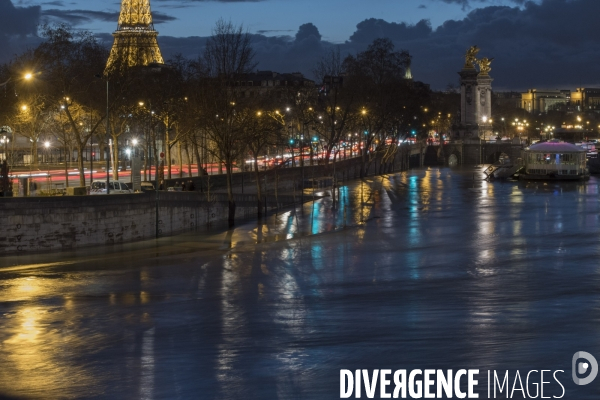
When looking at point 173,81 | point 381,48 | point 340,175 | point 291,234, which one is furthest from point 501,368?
point 381,48

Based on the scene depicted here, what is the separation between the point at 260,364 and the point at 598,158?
93.1m

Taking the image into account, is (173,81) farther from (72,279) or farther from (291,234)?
(72,279)

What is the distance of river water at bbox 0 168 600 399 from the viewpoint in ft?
56.3

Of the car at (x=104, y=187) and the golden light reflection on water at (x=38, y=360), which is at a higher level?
the car at (x=104, y=187)

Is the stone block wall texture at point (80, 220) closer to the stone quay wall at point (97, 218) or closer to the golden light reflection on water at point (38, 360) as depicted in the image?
the stone quay wall at point (97, 218)

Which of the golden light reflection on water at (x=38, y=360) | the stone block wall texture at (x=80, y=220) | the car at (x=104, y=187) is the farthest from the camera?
the car at (x=104, y=187)

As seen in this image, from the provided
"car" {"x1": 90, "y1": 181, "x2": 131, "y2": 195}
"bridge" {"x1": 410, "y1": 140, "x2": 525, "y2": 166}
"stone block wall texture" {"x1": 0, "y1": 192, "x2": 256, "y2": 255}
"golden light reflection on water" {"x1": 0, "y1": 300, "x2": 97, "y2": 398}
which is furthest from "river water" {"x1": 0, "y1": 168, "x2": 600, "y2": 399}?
"bridge" {"x1": 410, "y1": 140, "x2": 525, "y2": 166}

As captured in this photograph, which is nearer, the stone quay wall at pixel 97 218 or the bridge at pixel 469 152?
the stone quay wall at pixel 97 218

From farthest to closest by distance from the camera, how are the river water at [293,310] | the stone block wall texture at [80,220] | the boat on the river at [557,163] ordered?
the boat on the river at [557,163] → the stone block wall texture at [80,220] → the river water at [293,310]

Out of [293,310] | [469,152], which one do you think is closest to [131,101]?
[293,310]

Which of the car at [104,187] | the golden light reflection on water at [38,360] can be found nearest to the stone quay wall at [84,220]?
the car at [104,187]

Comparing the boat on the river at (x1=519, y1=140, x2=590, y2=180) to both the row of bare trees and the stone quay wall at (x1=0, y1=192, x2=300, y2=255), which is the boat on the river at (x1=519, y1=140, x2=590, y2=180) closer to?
the row of bare trees

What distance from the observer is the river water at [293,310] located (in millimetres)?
17172

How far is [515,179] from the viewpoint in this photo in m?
83.6
